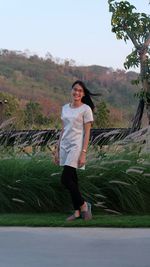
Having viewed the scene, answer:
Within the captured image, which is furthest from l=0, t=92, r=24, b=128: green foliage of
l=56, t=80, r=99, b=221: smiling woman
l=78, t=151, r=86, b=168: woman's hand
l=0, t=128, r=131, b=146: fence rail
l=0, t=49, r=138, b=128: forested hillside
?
l=0, t=49, r=138, b=128: forested hillside

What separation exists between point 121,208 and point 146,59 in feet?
24.2

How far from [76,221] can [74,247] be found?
4.95 ft

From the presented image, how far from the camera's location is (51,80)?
85125mm

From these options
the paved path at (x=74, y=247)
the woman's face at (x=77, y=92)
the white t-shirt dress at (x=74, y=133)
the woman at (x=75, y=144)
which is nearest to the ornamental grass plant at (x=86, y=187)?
the woman at (x=75, y=144)

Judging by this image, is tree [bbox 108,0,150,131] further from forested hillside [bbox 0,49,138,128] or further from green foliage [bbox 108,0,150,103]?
forested hillside [bbox 0,49,138,128]

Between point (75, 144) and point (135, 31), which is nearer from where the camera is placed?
point (75, 144)

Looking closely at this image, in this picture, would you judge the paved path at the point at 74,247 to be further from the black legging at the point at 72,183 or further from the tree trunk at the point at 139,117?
the tree trunk at the point at 139,117

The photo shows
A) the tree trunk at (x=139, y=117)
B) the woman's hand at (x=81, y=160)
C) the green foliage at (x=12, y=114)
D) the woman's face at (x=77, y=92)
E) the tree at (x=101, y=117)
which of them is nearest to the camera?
the woman's hand at (x=81, y=160)

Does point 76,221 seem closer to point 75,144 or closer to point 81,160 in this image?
point 81,160

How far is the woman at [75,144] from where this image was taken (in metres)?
7.39

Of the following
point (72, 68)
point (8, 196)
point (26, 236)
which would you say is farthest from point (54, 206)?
point (72, 68)

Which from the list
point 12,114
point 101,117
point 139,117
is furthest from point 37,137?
point 101,117

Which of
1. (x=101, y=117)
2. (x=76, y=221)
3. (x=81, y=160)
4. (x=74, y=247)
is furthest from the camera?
(x=101, y=117)

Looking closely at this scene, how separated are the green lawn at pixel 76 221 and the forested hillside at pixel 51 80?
149 feet
